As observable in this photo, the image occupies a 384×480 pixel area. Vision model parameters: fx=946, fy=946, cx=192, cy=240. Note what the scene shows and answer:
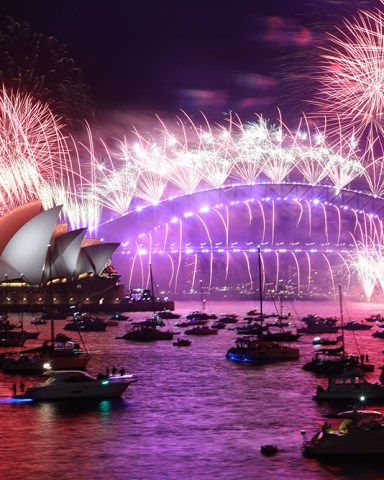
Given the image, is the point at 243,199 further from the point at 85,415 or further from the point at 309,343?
the point at 85,415

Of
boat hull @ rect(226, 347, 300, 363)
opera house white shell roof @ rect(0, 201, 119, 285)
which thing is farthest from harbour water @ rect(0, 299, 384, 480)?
opera house white shell roof @ rect(0, 201, 119, 285)

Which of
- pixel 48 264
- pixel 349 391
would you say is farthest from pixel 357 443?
pixel 48 264

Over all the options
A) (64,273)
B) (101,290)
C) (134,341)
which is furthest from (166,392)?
(101,290)

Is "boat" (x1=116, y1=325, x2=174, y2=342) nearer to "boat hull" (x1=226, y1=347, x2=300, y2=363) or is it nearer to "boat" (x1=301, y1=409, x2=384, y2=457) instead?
"boat hull" (x1=226, y1=347, x2=300, y2=363)

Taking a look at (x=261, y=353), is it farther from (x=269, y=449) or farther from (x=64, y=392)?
(x=269, y=449)

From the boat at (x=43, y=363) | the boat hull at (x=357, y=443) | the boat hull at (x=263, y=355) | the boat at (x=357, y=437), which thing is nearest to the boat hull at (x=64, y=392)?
the boat at (x=43, y=363)
